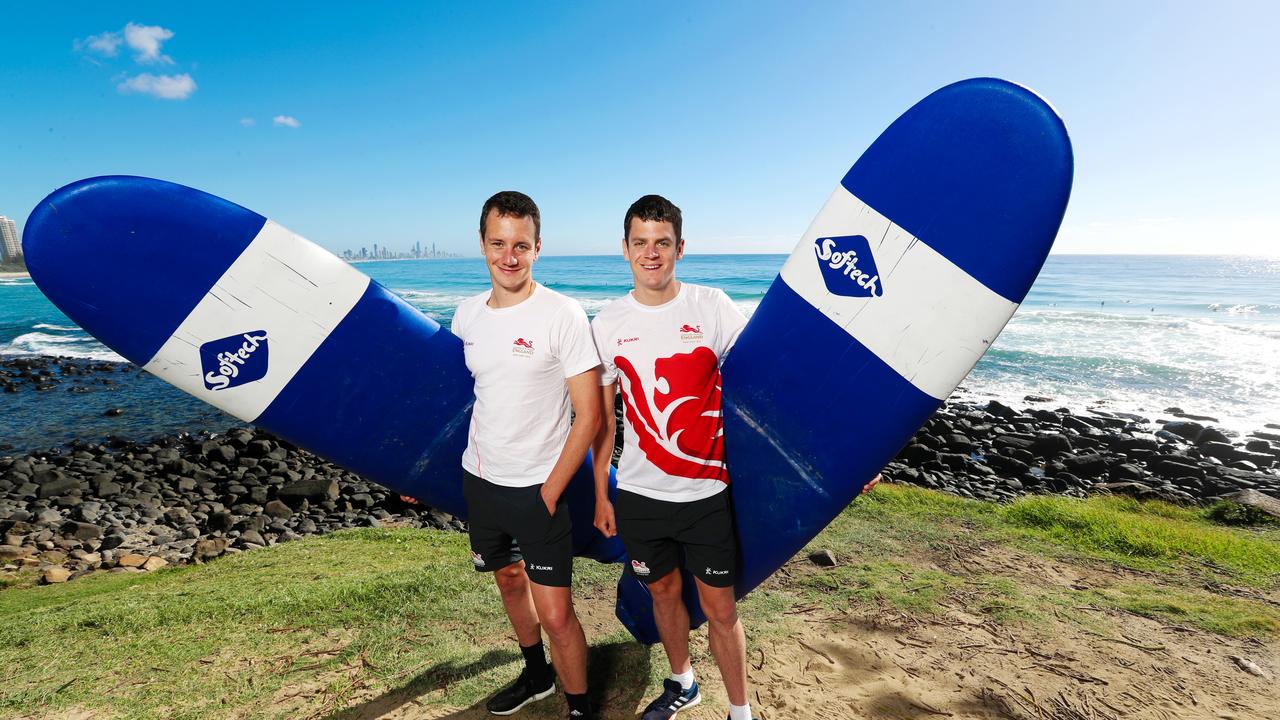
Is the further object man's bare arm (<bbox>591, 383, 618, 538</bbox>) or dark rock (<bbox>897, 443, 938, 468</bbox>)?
dark rock (<bbox>897, 443, 938, 468</bbox>)

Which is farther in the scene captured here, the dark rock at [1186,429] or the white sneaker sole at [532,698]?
the dark rock at [1186,429]

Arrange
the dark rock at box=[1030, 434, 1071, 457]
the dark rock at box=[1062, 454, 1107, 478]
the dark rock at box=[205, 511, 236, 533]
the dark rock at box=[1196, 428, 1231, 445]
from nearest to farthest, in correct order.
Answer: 1. the dark rock at box=[205, 511, 236, 533]
2. the dark rock at box=[1062, 454, 1107, 478]
3. the dark rock at box=[1030, 434, 1071, 457]
4. the dark rock at box=[1196, 428, 1231, 445]

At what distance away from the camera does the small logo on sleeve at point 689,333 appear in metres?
2.03

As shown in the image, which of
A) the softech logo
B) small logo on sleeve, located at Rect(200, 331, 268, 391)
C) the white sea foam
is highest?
the softech logo

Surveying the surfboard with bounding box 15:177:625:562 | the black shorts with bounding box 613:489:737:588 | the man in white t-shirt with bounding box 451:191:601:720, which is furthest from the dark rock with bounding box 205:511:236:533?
the black shorts with bounding box 613:489:737:588

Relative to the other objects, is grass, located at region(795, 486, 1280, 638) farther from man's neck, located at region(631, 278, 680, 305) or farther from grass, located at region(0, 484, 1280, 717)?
man's neck, located at region(631, 278, 680, 305)

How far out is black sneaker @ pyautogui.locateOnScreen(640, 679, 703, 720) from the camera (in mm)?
2246

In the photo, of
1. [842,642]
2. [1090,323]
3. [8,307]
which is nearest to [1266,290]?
[1090,323]

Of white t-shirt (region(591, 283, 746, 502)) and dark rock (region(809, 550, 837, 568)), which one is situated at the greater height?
white t-shirt (region(591, 283, 746, 502))

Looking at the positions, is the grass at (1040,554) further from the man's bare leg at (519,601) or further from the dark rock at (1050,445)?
the dark rock at (1050,445)

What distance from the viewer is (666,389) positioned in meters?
2.02

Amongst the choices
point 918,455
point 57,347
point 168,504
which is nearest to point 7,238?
point 57,347

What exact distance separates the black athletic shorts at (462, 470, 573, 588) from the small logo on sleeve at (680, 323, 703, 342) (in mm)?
706

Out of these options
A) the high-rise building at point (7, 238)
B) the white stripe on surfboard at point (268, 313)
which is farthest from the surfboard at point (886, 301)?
the high-rise building at point (7, 238)
